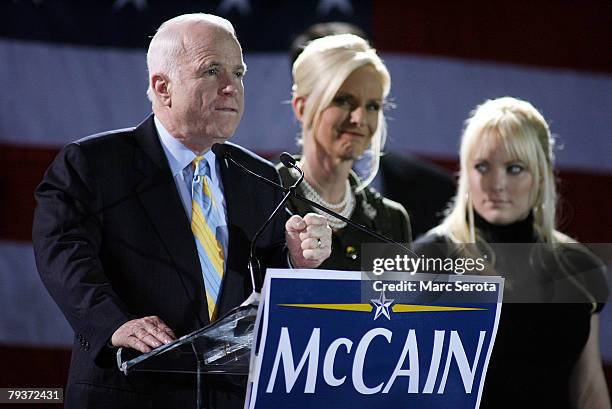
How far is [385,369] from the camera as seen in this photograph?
1.53m

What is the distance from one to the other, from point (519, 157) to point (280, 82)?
86 centimetres

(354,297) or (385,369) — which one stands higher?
(354,297)

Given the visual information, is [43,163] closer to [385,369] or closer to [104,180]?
[104,180]

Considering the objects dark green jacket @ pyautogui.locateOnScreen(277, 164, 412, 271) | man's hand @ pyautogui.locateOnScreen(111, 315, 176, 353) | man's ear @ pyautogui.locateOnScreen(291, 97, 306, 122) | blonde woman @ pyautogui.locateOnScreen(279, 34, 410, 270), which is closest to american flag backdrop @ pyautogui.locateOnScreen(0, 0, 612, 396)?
man's ear @ pyautogui.locateOnScreen(291, 97, 306, 122)

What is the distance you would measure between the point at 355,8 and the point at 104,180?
1597mm

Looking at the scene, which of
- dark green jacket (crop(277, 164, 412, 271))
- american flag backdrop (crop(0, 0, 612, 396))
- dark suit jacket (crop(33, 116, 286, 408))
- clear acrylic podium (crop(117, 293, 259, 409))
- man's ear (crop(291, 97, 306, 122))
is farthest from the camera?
american flag backdrop (crop(0, 0, 612, 396))

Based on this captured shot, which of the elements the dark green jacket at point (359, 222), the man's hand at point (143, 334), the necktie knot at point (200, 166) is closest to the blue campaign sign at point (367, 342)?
the man's hand at point (143, 334)

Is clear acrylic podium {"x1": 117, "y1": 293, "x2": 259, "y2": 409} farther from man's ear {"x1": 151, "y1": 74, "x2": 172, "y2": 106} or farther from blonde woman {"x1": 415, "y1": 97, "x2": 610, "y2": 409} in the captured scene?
blonde woman {"x1": 415, "y1": 97, "x2": 610, "y2": 409}

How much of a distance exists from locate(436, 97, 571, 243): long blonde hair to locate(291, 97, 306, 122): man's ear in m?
0.57

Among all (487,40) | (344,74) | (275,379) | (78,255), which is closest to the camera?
(275,379)

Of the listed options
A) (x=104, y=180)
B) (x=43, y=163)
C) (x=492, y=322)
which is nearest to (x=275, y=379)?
(x=492, y=322)

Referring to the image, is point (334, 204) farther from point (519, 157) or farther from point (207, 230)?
point (207, 230)

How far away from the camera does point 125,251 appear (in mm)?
1856

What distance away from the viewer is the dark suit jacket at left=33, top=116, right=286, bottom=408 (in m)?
1.72
